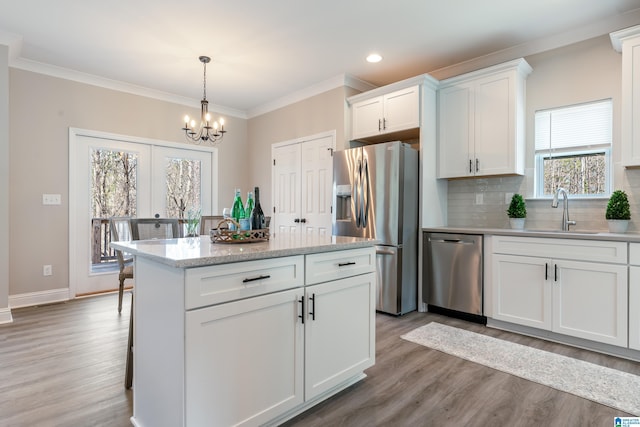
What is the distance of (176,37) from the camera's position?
3.21 m

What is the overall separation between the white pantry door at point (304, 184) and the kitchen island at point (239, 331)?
8.06 ft

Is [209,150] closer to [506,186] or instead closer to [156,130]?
[156,130]

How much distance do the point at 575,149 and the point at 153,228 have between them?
398 centimetres

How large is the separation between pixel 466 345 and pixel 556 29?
9.41 feet

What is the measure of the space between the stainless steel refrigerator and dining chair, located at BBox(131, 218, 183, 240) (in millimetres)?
1833

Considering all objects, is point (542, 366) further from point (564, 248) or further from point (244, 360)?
point (244, 360)

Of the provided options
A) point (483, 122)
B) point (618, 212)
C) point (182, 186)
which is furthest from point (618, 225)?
point (182, 186)

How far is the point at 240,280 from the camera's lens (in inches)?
58.2

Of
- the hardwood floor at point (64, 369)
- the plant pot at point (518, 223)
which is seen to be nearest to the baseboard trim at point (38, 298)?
the hardwood floor at point (64, 369)

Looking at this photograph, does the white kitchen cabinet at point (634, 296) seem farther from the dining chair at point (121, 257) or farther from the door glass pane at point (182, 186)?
the door glass pane at point (182, 186)

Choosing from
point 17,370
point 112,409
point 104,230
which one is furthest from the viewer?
point 104,230

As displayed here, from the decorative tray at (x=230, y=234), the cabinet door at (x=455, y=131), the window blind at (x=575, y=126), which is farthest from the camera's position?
the cabinet door at (x=455, y=131)

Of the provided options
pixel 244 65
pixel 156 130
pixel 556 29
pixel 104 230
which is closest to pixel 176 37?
pixel 244 65

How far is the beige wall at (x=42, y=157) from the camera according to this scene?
3.71m
